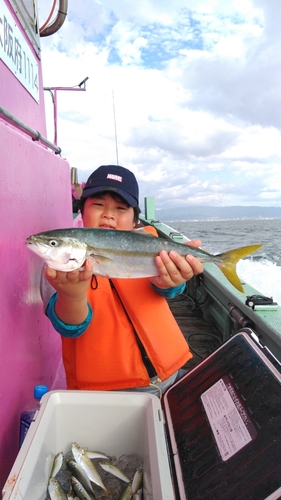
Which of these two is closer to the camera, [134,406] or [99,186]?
[134,406]

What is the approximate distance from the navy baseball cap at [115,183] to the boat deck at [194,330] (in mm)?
2546

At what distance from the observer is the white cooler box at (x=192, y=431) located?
4.37ft

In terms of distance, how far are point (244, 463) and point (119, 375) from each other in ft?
3.21

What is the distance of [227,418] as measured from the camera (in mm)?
1618

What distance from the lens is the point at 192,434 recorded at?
5.58 feet

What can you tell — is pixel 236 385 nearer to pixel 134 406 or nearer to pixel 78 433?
pixel 134 406

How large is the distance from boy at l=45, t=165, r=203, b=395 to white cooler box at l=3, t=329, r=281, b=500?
252 millimetres

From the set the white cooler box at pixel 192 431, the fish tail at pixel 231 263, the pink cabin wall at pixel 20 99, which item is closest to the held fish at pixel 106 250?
the fish tail at pixel 231 263

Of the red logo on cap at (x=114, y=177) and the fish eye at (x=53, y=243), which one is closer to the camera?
the fish eye at (x=53, y=243)

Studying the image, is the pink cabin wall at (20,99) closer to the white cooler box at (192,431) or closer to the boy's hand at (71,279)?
the boy's hand at (71,279)

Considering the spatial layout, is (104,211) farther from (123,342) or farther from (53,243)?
(123,342)

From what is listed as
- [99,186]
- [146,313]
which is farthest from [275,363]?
[99,186]

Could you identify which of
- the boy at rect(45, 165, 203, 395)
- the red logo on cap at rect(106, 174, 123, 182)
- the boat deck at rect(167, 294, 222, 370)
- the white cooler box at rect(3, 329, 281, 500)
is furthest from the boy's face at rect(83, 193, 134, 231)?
the boat deck at rect(167, 294, 222, 370)

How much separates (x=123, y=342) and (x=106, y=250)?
0.65 meters
